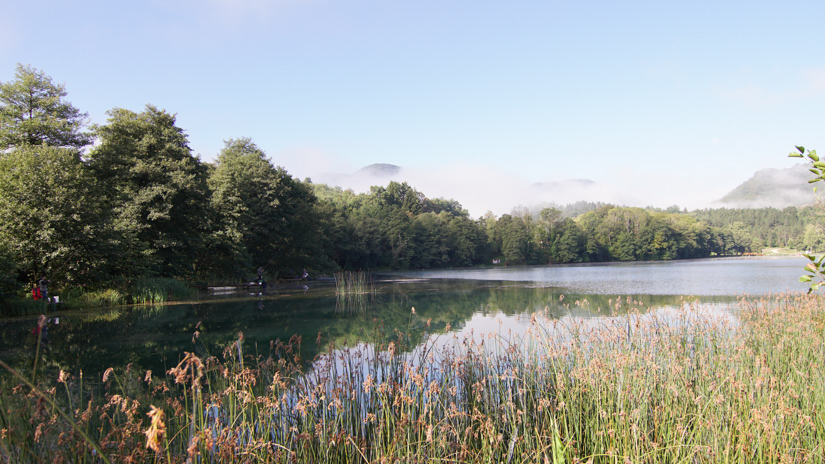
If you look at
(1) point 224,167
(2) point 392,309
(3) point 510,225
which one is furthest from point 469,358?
(3) point 510,225

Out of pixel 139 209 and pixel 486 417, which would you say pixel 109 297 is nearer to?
pixel 139 209

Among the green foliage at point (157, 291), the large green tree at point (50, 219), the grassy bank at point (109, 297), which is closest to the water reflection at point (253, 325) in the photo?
the grassy bank at point (109, 297)

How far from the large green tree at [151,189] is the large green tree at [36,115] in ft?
5.77

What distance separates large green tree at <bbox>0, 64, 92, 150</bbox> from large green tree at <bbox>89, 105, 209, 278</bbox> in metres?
1.76

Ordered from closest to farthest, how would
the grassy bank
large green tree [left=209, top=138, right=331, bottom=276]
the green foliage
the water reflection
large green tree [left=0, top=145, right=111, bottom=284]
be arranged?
the water reflection, the grassy bank, large green tree [left=0, top=145, right=111, bottom=284], the green foliage, large green tree [left=209, top=138, right=331, bottom=276]

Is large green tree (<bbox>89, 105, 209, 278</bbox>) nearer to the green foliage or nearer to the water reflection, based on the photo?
the green foliage

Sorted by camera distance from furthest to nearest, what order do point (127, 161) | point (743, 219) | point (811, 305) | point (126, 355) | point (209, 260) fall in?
point (743, 219) → point (209, 260) → point (127, 161) → point (126, 355) → point (811, 305)

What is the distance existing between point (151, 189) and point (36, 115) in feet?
24.7

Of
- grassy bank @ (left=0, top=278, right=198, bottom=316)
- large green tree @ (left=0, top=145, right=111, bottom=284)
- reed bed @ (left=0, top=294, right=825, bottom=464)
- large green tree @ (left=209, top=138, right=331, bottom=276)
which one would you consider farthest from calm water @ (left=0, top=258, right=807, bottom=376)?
large green tree @ (left=209, top=138, right=331, bottom=276)

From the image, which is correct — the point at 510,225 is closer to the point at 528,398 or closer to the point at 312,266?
the point at 312,266

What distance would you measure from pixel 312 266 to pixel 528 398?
3539cm

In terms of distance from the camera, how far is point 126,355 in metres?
9.22

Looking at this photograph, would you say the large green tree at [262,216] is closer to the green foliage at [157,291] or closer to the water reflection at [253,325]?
the green foliage at [157,291]

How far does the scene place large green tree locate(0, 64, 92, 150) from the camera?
72.0ft
